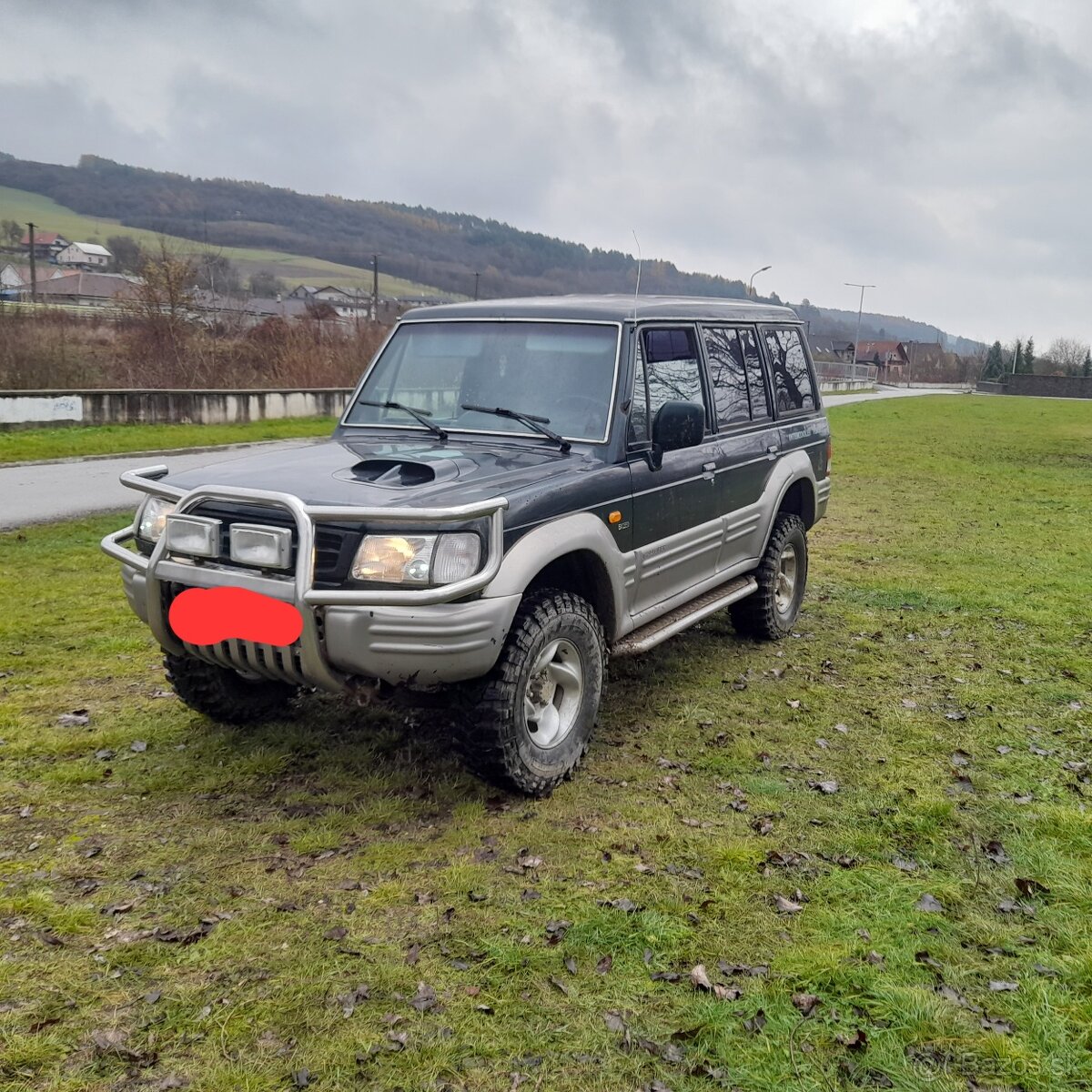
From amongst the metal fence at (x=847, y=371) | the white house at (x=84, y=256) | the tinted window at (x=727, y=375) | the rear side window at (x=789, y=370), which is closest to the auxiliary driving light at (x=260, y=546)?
the tinted window at (x=727, y=375)

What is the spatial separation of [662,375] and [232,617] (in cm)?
265

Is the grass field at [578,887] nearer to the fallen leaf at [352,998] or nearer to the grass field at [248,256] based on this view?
the fallen leaf at [352,998]

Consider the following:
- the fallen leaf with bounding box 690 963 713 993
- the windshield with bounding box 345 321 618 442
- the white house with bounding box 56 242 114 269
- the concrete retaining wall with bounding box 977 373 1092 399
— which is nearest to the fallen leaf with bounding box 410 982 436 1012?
the fallen leaf with bounding box 690 963 713 993

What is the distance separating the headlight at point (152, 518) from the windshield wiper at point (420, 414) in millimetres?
1371

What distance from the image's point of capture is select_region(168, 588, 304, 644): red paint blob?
3732 mm

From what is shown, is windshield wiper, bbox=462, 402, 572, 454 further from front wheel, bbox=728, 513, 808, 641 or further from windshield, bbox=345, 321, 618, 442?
front wheel, bbox=728, 513, 808, 641

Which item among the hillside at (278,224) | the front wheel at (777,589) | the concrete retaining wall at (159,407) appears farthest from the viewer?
the hillside at (278,224)

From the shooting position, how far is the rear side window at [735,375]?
5.94m

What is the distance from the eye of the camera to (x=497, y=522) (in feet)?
12.6

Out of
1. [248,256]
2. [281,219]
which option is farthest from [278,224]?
[248,256]

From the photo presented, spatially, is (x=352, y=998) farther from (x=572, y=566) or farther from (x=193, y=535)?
(x=572, y=566)

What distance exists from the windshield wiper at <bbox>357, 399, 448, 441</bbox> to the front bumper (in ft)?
4.29

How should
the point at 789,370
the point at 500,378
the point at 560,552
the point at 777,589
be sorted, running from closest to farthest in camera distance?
1. the point at 560,552
2. the point at 500,378
3. the point at 777,589
4. the point at 789,370

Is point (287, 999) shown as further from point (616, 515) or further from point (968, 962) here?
point (616, 515)
